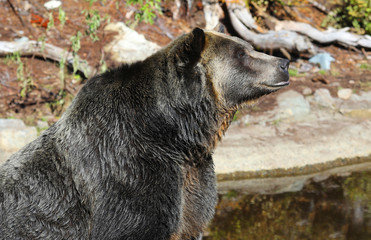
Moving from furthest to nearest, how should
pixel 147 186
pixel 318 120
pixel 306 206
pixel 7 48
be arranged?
pixel 7 48 < pixel 318 120 < pixel 306 206 < pixel 147 186

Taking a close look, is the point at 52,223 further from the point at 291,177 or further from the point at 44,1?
the point at 44,1

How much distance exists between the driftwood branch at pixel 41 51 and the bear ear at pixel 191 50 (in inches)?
243

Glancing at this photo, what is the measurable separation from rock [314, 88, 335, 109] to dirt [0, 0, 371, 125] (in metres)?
0.25

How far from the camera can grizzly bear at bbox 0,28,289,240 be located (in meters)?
3.37

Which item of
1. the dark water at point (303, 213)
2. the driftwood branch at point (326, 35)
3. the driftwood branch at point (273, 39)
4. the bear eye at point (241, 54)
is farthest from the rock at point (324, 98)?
the bear eye at point (241, 54)

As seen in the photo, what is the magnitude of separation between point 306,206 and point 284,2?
7.53 meters

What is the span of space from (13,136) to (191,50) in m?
5.07

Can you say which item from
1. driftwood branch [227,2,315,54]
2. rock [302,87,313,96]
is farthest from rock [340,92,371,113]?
driftwood branch [227,2,315,54]

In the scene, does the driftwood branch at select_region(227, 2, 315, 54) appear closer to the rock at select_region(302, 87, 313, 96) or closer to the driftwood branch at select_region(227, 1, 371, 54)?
the driftwood branch at select_region(227, 1, 371, 54)

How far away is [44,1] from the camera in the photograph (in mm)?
12008

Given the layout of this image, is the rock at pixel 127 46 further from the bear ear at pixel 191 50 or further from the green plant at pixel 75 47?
the bear ear at pixel 191 50

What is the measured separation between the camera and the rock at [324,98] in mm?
9422

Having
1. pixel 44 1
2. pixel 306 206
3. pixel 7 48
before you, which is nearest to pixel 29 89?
pixel 7 48

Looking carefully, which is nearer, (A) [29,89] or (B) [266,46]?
(A) [29,89]
